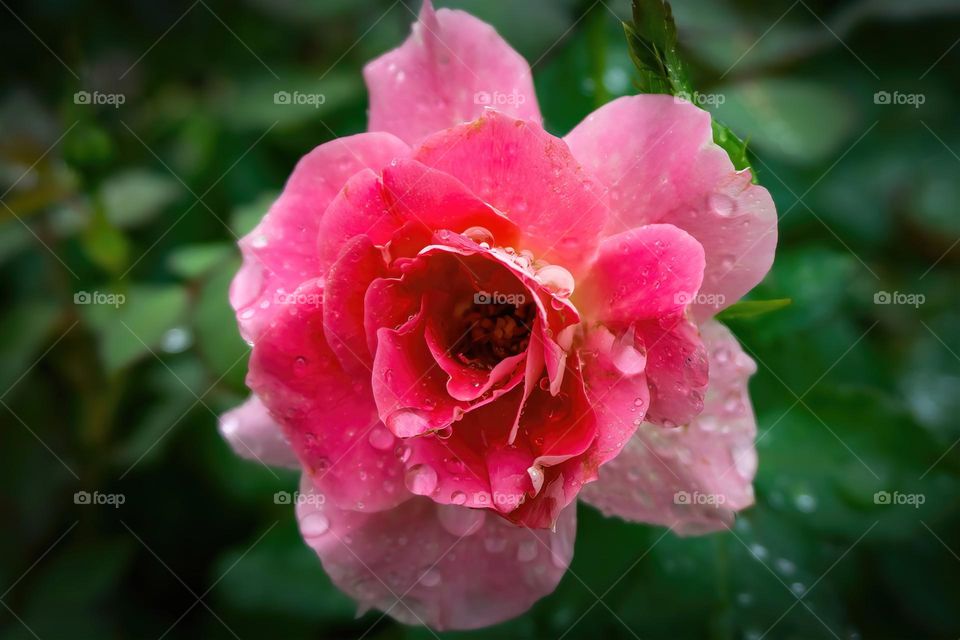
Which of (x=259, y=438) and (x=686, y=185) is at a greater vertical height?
(x=686, y=185)

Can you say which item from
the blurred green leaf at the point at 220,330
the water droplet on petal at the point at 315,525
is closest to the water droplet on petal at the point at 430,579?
the water droplet on petal at the point at 315,525

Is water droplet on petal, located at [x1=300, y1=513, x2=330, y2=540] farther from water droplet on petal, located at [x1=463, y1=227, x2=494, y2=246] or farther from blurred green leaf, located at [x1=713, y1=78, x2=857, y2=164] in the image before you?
blurred green leaf, located at [x1=713, y1=78, x2=857, y2=164]

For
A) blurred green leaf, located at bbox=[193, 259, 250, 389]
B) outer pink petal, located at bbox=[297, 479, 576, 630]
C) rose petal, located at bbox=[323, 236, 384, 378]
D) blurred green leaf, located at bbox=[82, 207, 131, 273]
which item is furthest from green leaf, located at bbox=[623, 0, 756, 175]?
blurred green leaf, located at bbox=[82, 207, 131, 273]

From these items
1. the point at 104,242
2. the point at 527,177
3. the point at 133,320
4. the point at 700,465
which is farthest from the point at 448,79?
the point at 104,242

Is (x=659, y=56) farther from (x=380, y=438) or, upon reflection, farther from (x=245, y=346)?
(x=245, y=346)

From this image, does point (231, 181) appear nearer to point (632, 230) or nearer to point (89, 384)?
point (89, 384)

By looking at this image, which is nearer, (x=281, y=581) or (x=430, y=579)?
(x=430, y=579)

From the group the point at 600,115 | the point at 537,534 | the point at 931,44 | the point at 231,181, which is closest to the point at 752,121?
the point at 931,44

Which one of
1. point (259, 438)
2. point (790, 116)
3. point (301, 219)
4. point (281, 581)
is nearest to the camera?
point (301, 219)

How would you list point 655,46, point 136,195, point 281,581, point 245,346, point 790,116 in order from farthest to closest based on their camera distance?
point 136,195
point 790,116
point 281,581
point 245,346
point 655,46
